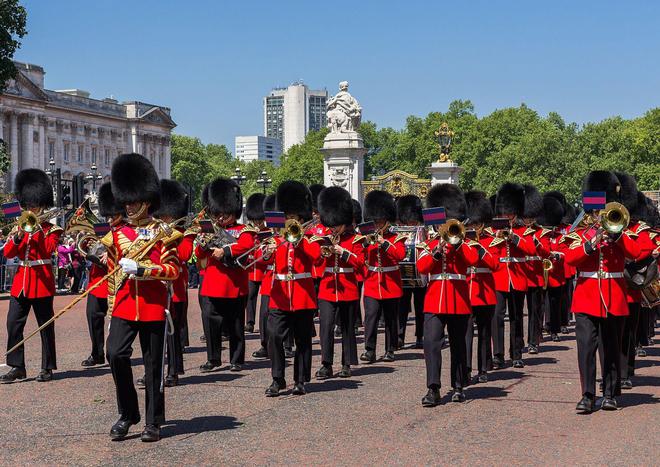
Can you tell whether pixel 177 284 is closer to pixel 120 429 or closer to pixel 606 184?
pixel 120 429

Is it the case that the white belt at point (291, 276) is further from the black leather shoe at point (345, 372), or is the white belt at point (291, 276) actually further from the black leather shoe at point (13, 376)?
the black leather shoe at point (13, 376)

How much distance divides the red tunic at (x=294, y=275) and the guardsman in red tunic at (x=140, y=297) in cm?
180

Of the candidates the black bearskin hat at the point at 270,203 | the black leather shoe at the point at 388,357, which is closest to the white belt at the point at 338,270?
the black leather shoe at the point at 388,357

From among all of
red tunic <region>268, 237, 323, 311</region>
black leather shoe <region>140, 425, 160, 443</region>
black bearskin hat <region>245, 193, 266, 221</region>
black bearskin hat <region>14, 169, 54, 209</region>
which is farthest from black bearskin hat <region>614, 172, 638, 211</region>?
black bearskin hat <region>245, 193, 266, 221</region>

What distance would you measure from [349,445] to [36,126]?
256 feet

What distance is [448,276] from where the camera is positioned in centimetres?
898

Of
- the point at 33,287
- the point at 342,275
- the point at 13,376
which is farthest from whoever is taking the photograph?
the point at 342,275

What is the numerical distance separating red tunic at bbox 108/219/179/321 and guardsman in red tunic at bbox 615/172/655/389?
3600 millimetres

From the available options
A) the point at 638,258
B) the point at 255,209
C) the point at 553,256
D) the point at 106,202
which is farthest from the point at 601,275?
the point at 255,209

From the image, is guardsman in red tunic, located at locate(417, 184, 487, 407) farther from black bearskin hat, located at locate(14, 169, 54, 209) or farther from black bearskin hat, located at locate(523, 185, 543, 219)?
black bearskin hat, located at locate(523, 185, 543, 219)

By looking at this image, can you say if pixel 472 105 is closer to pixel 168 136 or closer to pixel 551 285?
pixel 168 136

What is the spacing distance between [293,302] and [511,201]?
150 inches

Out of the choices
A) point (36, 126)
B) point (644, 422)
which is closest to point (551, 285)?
point (644, 422)

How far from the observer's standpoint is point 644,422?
793cm
